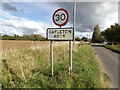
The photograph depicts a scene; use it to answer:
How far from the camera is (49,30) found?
15.7 feet

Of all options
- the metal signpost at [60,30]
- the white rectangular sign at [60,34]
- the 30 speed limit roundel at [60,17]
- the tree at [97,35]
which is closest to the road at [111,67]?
the metal signpost at [60,30]

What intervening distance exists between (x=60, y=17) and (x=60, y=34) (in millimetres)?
688

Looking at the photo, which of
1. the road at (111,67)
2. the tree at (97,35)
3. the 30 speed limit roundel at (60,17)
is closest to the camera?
the 30 speed limit roundel at (60,17)

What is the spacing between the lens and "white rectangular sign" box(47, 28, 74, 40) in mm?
4654

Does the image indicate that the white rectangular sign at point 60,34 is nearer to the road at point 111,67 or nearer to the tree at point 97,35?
the road at point 111,67

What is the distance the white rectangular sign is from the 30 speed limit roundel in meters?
0.27

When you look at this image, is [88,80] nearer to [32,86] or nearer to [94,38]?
[32,86]

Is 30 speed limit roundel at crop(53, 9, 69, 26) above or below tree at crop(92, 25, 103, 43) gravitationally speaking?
below

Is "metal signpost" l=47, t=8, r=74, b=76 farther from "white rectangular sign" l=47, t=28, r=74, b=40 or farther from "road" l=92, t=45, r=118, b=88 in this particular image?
"road" l=92, t=45, r=118, b=88

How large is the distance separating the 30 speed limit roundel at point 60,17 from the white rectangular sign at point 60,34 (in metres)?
0.27

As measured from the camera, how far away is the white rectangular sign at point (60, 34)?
4.65m

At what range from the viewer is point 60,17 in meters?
4.69

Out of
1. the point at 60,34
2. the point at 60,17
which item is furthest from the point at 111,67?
the point at 60,17

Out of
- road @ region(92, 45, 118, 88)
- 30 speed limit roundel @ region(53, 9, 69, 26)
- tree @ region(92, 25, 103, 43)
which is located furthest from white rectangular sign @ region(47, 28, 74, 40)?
tree @ region(92, 25, 103, 43)
